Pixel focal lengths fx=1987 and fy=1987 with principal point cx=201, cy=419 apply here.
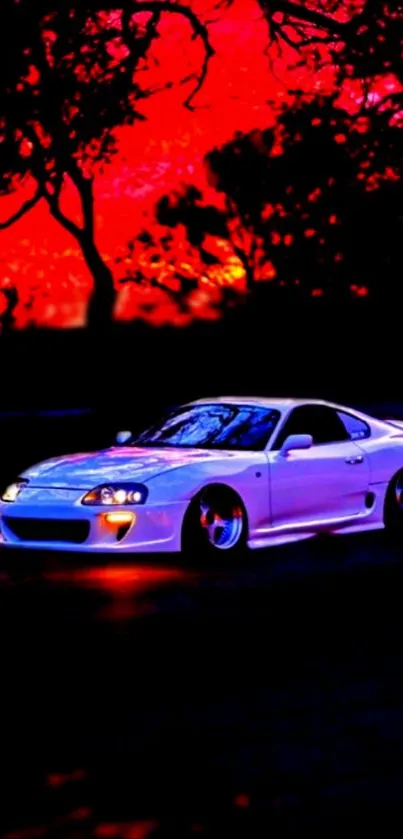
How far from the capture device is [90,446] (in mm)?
28125

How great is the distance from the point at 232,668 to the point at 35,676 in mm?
989

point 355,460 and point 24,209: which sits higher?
point 24,209

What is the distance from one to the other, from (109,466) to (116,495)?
1.99 ft

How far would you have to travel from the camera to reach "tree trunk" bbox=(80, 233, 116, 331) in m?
54.9

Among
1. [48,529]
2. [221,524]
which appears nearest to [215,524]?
[221,524]

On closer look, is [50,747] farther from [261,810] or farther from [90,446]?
[90,446]

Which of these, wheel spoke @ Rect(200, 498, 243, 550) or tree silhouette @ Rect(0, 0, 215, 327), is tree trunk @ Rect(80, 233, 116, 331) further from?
wheel spoke @ Rect(200, 498, 243, 550)

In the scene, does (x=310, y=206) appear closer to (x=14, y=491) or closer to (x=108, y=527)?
(x=14, y=491)

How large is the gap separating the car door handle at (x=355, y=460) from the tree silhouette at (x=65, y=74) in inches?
202

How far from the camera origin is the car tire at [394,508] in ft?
58.4

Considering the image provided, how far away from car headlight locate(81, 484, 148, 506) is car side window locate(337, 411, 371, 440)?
A: 118 inches

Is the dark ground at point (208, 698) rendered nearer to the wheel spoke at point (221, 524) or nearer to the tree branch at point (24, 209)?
the wheel spoke at point (221, 524)

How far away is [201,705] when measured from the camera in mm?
8719

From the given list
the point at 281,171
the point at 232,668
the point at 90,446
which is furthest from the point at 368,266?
the point at 232,668
